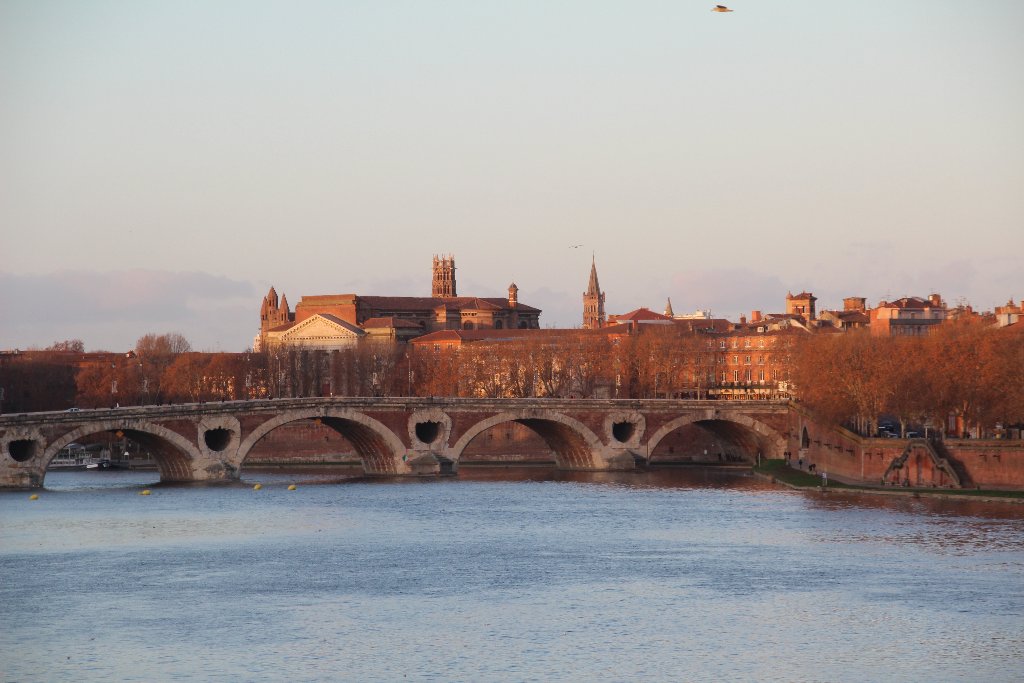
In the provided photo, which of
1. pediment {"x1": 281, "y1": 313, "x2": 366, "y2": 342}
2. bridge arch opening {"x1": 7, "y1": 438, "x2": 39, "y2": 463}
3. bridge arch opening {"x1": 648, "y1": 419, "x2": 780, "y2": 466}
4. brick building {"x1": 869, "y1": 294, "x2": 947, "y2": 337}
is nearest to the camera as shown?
bridge arch opening {"x1": 7, "y1": 438, "x2": 39, "y2": 463}

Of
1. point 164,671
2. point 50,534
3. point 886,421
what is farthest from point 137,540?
point 886,421

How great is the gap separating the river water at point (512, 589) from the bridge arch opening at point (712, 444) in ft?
68.9

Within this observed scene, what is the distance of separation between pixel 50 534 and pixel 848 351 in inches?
1493

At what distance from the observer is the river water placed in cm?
3744

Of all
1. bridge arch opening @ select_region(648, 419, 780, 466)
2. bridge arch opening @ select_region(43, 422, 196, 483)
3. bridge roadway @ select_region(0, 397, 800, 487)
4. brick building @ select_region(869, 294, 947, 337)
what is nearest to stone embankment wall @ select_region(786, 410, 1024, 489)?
bridge arch opening @ select_region(648, 419, 780, 466)

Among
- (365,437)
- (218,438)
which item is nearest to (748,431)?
(365,437)

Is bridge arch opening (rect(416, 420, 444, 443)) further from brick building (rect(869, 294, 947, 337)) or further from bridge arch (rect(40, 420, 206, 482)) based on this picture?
brick building (rect(869, 294, 947, 337))

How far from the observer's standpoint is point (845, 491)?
229ft

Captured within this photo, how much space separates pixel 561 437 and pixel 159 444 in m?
22.4

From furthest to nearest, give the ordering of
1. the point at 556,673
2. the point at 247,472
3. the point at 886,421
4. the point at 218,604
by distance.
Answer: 1. the point at 886,421
2. the point at 247,472
3. the point at 218,604
4. the point at 556,673

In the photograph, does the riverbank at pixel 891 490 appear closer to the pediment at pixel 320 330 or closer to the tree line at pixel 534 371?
the tree line at pixel 534 371

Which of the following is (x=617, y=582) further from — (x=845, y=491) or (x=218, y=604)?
(x=845, y=491)

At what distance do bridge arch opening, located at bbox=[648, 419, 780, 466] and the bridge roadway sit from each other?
0.13m

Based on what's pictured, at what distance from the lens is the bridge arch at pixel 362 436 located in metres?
79.8
